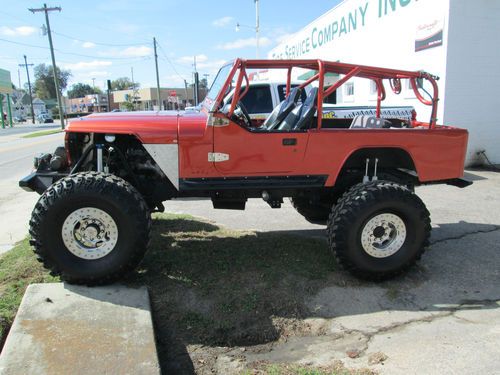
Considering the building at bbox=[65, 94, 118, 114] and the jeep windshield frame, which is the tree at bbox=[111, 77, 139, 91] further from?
the jeep windshield frame

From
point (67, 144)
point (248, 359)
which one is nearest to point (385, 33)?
point (67, 144)

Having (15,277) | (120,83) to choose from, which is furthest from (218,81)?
(120,83)

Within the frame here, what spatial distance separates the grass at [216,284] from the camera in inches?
140

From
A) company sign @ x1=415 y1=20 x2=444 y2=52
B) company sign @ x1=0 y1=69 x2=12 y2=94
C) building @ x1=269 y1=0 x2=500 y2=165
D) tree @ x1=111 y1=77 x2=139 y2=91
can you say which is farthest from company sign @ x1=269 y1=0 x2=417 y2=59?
tree @ x1=111 y1=77 x2=139 y2=91

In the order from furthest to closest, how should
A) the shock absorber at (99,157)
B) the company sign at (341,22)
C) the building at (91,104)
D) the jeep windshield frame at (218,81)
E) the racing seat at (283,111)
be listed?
the building at (91,104) < the company sign at (341,22) < the jeep windshield frame at (218,81) < the racing seat at (283,111) < the shock absorber at (99,157)

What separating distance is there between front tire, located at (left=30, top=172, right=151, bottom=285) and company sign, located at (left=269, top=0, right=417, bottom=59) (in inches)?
398

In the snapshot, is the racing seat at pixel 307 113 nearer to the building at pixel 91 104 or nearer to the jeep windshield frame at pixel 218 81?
the jeep windshield frame at pixel 218 81

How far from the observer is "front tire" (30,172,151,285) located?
12.5 ft

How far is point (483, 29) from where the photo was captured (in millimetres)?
10008

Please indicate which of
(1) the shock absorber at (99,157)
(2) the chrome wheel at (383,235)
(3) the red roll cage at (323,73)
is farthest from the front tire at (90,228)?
(2) the chrome wheel at (383,235)

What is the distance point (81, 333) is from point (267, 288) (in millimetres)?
1651

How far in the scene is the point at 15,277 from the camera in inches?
164

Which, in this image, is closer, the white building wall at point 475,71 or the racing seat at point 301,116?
the racing seat at point 301,116

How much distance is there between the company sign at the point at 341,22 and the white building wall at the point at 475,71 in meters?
1.71
